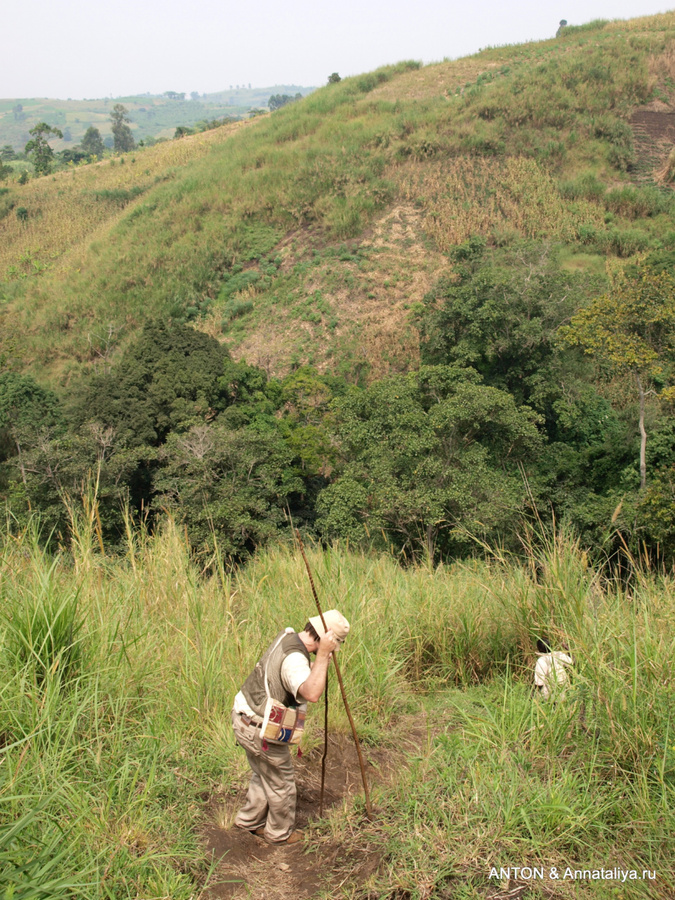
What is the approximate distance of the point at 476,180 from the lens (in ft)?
79.9

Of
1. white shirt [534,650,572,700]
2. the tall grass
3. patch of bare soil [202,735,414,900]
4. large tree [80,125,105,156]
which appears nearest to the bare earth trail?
patch of bare soil [202,735,414,900]

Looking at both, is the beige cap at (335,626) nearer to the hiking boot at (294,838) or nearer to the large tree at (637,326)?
the hiking boot at (294,838)

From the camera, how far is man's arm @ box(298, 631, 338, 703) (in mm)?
2299

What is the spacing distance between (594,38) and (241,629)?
3979cm

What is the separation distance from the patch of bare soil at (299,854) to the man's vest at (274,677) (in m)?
0.54

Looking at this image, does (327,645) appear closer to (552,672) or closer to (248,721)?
(248,721)

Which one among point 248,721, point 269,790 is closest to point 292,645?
point 248,721

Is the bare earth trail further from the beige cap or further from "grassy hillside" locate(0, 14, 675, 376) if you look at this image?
"grassy hillside" locate(0, 14, 675, 376)

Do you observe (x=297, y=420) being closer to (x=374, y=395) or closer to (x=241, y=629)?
(x=374, y=395)

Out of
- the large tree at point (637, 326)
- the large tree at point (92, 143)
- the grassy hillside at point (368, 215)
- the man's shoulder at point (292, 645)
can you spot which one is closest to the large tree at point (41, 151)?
the grassy hillside at point (368, 215)

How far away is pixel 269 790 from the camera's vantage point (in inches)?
97.9

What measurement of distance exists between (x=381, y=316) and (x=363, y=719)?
17.9m

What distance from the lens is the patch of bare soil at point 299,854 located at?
2184 mm

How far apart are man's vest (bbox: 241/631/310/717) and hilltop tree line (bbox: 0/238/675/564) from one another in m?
6.22
